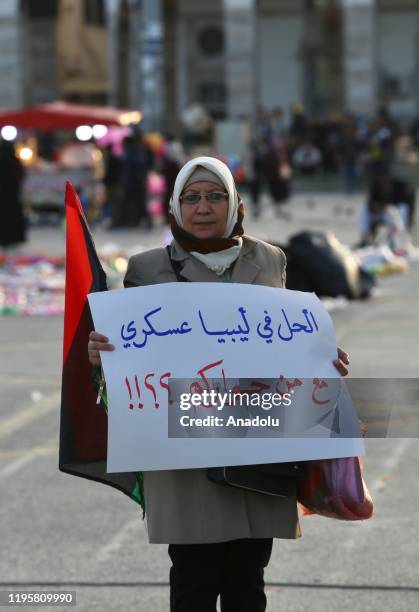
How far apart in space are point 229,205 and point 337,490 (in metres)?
0.84

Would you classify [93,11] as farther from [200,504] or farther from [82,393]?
[200,504]

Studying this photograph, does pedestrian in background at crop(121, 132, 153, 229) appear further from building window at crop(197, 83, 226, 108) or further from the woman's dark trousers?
building window at crop(197, 83, 226, 108)

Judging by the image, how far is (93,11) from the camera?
171ft

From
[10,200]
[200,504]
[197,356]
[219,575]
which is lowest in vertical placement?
[10,200]

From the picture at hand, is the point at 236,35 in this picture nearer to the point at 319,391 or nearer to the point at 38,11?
the point at 38,11

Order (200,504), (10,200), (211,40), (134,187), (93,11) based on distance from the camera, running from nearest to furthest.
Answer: (200,504)
(10,200)
(134,187)
(93,11)
(211,40)

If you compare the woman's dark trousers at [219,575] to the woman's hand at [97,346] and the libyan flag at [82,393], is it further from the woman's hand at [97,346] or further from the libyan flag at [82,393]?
the woman's hand at [97,346]

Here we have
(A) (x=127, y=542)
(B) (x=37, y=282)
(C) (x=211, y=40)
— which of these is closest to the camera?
(A) (x=127, y=542)

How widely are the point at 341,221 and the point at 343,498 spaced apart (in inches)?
1037

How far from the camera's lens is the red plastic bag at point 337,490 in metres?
4.56

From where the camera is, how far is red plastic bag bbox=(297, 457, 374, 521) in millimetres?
4562

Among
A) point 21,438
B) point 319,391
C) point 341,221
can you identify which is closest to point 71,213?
point 319,391

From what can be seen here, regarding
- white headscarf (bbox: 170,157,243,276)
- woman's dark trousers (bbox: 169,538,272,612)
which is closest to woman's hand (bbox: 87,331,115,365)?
white headscarf (bbox: 170,157,243,276)

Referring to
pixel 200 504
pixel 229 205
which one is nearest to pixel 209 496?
pixel 200 504
